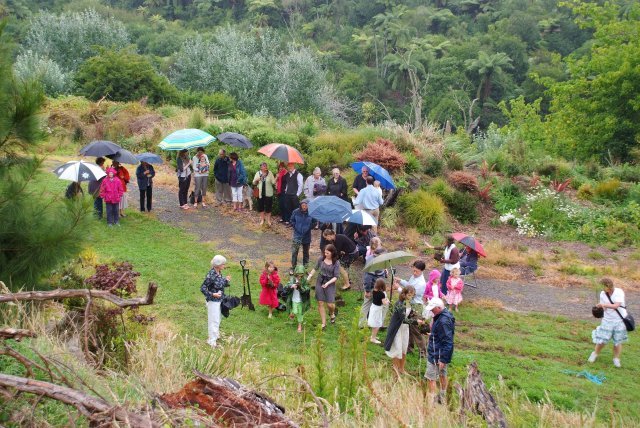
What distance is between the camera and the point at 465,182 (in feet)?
57.0

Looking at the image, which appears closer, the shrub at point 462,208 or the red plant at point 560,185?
the shrub at point 462,208

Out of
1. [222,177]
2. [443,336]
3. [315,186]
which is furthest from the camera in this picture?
[222,177]

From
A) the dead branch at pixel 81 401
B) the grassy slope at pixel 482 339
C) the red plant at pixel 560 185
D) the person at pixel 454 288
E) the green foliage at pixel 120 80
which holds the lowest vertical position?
the grassy slope at pixel 482 339

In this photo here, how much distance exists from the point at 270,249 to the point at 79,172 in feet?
13.7

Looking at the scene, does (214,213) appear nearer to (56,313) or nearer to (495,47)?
(56,313)

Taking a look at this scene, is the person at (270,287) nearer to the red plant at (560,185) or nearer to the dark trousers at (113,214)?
the dark trousers at (113,214)

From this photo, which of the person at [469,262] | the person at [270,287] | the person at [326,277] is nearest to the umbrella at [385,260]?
the person at [326,277]

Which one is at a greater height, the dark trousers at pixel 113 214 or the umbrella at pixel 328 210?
the umbrella at pixel 328 210

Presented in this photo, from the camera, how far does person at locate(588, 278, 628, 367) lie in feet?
30.3

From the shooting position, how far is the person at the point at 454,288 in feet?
35.0

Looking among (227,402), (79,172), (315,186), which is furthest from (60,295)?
(315,186)

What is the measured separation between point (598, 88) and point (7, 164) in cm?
2364

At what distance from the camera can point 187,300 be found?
10648 mm

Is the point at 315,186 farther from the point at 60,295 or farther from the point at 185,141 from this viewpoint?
the point at 60,295
